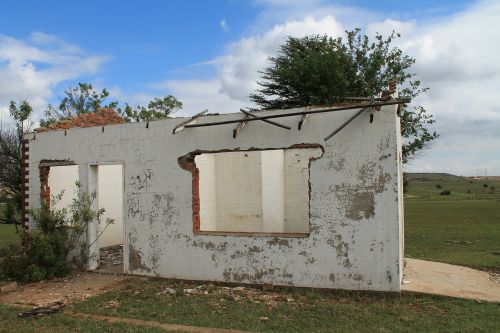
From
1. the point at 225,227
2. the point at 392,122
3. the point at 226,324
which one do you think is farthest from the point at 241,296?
the point at 225,227

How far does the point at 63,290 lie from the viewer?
912 centimetres

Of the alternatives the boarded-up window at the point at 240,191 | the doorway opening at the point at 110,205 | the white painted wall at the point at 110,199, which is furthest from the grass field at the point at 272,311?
the white painted wall at the point at 110,199

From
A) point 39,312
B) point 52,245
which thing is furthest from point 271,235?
point 52,245

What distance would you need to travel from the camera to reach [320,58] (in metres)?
17.6

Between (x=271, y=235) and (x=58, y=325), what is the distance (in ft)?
12.4

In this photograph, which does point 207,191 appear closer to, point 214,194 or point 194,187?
point 214,194

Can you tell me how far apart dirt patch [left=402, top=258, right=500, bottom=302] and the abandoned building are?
71cm

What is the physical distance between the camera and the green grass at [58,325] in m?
6.48

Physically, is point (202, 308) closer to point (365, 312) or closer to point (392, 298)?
point (365, 312)

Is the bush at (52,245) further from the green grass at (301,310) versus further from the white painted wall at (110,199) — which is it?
the white painted wall at (110,199)

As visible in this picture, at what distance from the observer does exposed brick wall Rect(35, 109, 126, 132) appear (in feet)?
38.0

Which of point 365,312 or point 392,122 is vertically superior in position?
point 392,122

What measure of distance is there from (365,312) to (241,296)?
86.3 inches

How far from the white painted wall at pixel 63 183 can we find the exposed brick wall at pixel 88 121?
1.06 metres
